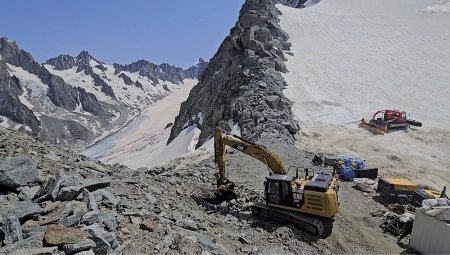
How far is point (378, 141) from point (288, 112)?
7.62 meters

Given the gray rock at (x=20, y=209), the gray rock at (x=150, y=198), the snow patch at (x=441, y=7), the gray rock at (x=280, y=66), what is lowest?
the gray rock at (x=150, y=198)

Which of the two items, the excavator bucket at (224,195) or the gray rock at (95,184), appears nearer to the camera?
the gray rock at (95,184)

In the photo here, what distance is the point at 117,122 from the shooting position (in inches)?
7121

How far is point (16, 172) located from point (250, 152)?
7.81 metres

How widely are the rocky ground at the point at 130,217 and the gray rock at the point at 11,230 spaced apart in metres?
0.02

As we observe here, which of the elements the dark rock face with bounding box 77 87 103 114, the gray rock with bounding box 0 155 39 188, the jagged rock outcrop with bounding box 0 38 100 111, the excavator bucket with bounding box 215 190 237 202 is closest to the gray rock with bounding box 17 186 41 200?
the gray rock with bounding box 0 155 39 188

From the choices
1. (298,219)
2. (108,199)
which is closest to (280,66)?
(298,219)

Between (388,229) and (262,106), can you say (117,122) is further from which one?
(388,229)

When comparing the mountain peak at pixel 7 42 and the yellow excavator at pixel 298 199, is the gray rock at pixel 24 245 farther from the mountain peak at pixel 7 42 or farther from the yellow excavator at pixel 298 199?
the mountain peak at pixel 7 42

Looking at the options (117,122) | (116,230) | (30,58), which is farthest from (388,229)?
(30,58)

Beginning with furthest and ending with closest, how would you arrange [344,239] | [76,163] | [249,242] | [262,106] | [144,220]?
A: 1. [262,106]
2. [76,163]
3. [344,239]
4. [249,242]
5. [144,220]

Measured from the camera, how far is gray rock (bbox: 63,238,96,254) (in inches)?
279

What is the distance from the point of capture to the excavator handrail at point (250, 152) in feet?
45.9

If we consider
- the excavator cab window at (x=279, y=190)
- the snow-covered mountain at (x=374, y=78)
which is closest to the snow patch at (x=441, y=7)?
the snow-covered mountain at (x=374, y=78)
